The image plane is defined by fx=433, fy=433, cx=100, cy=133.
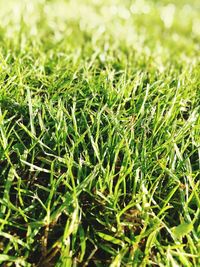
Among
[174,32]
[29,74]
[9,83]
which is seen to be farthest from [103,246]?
[174,32]

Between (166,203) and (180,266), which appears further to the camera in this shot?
(166,203)

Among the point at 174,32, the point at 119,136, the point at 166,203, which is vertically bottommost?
the point at 174,32

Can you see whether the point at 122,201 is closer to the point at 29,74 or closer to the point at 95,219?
the point at 95,219

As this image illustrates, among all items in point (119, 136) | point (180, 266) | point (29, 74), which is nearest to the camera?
point (180, 266)

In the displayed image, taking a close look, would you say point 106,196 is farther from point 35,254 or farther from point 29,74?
point 29,74

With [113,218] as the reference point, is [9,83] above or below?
above

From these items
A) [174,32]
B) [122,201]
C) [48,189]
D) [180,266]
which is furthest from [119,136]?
[174,32]

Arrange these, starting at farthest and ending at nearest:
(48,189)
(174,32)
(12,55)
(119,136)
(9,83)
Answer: (174,32)
(12,55)
(9,83)
(119,136)
(48,189)
